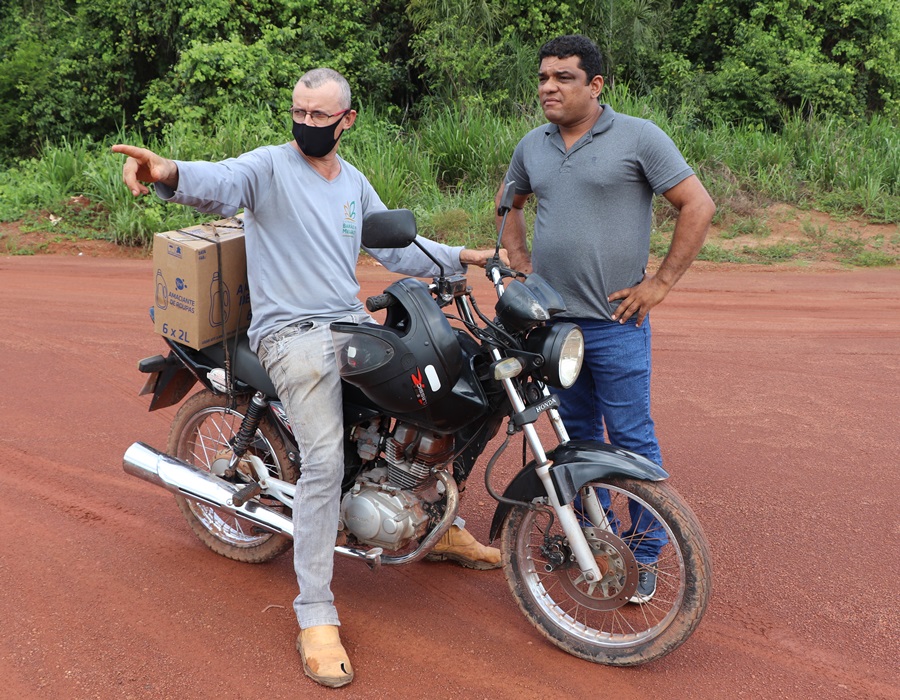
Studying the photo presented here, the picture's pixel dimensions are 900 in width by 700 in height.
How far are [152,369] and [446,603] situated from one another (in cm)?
173

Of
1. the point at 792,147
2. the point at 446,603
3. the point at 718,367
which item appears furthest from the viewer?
the point at 792,147

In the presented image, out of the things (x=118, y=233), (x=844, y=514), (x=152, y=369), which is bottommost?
(x=118, y=233)

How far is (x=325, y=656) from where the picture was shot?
334 cm

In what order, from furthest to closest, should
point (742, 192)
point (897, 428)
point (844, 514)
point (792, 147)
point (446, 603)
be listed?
point (792, 147)
point (742, 192)
point (897, 428)
point (844, 514)
point (446, 603)

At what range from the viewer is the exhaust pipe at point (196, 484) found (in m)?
3.85

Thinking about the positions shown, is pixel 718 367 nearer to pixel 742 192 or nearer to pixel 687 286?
pixel 687 286

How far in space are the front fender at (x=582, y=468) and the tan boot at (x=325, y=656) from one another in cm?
87

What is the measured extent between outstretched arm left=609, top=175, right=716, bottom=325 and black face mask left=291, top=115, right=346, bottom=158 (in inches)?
50.8

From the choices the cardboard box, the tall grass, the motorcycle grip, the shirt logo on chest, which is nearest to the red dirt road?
the cardboard box

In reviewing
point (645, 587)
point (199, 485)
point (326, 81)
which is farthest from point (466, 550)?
point (326, 81)

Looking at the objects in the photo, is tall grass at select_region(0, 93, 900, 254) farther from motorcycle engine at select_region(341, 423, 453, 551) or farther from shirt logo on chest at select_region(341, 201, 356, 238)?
motorcycle engine at select_region(341, 423, 453, 551)

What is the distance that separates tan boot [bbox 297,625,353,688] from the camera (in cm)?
328

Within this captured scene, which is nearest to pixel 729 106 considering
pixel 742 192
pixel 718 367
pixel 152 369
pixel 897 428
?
pixel 742 192

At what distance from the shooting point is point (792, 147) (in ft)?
45.1
